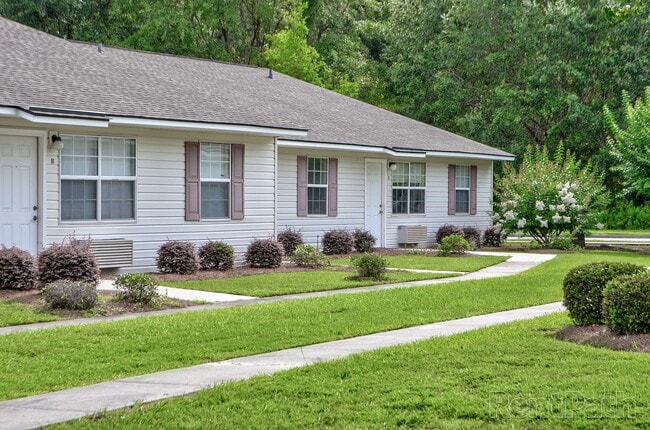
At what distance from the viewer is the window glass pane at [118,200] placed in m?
16.7

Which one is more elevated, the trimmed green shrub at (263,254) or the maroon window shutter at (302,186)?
the maroon window shutter at (302,186)

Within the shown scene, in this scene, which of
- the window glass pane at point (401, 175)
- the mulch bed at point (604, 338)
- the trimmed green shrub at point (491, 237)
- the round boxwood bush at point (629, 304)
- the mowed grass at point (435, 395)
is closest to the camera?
the mowed grass at point (435, 395)

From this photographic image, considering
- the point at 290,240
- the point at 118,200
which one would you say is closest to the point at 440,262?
the point at 290,240

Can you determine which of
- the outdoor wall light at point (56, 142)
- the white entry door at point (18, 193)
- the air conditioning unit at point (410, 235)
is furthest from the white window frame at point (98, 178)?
the air conditioning unit at point (410, 235)

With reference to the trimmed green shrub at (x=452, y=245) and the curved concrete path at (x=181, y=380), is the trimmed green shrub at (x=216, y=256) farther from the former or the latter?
the curved concrete path at (x=181, y=380)

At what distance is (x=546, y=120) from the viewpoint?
4069 centimetres

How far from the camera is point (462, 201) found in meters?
27.8

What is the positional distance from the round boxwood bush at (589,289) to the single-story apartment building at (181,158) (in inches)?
359

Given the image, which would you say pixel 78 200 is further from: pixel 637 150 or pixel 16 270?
pixel 637 150

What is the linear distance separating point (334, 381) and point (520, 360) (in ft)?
6.17

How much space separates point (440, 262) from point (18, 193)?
962 cm

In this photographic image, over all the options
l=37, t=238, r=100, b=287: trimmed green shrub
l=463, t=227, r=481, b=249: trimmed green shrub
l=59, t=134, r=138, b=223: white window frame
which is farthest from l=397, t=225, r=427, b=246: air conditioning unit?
l=37, t=238, r=100, b=287: trimmed green shrub

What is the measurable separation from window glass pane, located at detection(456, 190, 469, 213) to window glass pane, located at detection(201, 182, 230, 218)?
1075 cm

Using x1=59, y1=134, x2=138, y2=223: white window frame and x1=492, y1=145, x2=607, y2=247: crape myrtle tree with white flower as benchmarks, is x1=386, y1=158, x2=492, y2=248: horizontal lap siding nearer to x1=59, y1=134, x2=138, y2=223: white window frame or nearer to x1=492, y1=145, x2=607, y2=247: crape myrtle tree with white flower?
x1=492, y1=145, x2=607, y2=247: crape myrtle tree with white flower
